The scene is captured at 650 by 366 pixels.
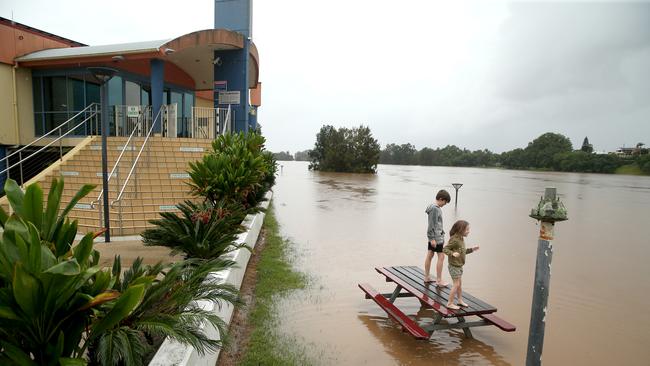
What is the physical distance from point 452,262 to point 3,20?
1685 centimetres

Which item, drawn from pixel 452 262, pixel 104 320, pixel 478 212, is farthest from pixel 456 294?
pixel 478 212

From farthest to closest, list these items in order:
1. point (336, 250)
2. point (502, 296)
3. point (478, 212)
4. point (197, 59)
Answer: point (478, 212) → point (197, 59) → point (336, 250) → point (502, 296)

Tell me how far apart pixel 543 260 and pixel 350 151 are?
190 feet

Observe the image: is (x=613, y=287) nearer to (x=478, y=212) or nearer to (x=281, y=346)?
(x=281, y=346)

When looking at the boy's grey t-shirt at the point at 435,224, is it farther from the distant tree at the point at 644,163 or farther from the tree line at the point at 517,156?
the distant tree at the point at 644,163

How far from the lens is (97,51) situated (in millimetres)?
13766

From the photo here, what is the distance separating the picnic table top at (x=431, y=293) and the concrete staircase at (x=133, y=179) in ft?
17.5

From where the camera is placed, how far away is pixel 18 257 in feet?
6.38

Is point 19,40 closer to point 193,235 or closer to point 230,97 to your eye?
point 230,97

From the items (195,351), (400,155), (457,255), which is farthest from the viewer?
(400,155)

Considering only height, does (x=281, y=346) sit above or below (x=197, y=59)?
below

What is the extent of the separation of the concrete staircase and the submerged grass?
9.09 ft

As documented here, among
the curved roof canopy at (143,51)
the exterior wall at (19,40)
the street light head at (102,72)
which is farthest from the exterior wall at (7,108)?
the street light head at (102,72)

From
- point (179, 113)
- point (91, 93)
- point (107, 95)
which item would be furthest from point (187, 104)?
point (107, 95)
